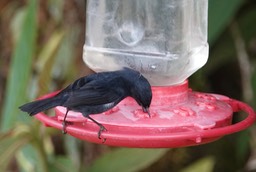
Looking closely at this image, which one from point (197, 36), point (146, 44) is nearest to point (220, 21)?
point (197, 36)

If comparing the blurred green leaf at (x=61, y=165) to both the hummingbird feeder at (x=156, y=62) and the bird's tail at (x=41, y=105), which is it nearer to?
the hummingbird feeder at (x=156, y=62)

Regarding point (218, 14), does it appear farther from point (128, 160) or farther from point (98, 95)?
point (98, 95)

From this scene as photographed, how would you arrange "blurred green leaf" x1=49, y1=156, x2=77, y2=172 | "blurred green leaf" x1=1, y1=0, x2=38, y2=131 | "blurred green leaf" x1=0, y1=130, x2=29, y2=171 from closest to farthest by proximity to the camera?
"blurred green leaf" x1=0, y1=130, x2=29, y2=171 < "blurred green leaf" x1=49, y1=156, x2=77, y2=172 < "blurred green leaf" x1=1, y1=0, x2=38, y2=131

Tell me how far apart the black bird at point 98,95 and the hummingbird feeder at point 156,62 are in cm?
4

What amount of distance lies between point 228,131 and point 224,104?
32 cm

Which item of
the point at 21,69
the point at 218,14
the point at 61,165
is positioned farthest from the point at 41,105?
the point at 218,14

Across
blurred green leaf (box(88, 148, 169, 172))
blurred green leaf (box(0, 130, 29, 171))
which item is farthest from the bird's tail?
blurred green leaf (box(88, 148, 169, 172))

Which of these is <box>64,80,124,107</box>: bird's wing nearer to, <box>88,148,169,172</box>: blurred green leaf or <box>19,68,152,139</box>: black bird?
<box>19,68,152,139</box>: black bird

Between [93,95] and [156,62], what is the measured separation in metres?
0.30

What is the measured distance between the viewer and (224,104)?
2.03 m

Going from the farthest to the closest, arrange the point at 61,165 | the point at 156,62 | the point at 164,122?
the point at 61,165
the point at 156,62
the point at 164,122

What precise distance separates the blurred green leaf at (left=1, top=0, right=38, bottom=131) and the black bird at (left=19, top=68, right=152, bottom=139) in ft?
2.88

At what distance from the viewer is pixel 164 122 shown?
181 centimetres

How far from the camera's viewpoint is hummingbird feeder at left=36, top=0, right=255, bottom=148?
5.90ft
